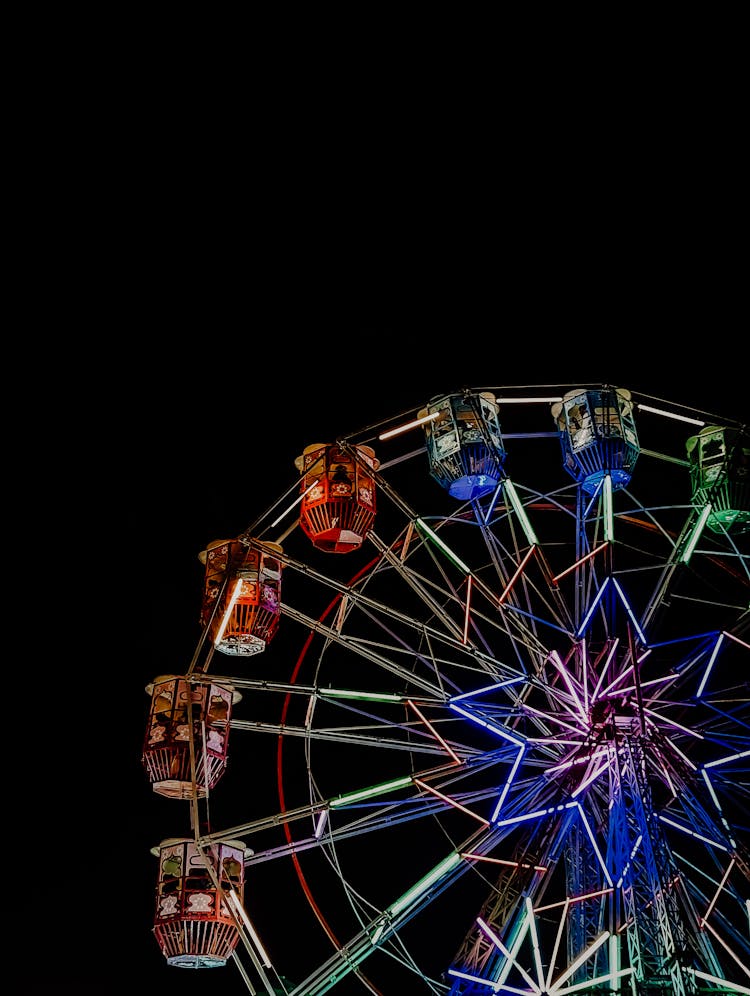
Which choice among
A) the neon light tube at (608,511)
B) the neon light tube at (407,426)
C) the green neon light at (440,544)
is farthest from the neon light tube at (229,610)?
the neon light tube at (608,511)

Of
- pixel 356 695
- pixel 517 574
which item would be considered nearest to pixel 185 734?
pixel 356 695

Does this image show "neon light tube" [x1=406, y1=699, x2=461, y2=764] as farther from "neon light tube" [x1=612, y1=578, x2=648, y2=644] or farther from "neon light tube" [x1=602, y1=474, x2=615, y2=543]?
"neon light tube" [x1=602, y1=474, x2=615, y2=543]

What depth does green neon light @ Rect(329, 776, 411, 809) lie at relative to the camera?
41.6 feet

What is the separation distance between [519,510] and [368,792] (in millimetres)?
3091

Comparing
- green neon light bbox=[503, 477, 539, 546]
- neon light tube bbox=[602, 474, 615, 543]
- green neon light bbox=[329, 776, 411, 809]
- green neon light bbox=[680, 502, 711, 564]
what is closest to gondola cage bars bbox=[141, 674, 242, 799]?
green neon light bbox=[329, 776, 411, 809]

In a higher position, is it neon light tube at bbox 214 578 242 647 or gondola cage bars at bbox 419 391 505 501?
gondola cage bars at bbox 419 391 505 501

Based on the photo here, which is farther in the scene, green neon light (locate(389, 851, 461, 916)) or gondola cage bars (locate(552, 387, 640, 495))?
gondola cage bars (locate(552, 387, 640, 495))

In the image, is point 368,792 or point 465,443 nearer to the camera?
point 368,792

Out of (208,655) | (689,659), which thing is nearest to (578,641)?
(689,659)

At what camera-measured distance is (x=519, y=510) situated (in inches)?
522

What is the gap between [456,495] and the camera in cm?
1407

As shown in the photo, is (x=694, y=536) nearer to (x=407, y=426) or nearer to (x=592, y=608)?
(x=592, y=608)

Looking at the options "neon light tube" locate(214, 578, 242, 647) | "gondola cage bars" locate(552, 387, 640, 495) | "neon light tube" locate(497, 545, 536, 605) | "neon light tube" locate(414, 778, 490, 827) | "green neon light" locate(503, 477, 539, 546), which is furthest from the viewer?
"gondola cage bars" locate(552, 387, 640, 495)

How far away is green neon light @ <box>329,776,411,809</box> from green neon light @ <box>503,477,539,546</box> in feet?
8.46
